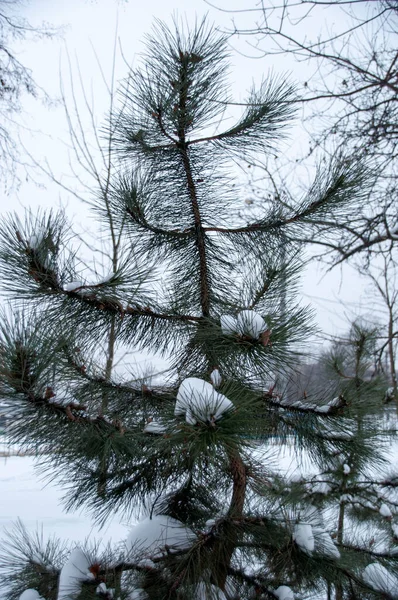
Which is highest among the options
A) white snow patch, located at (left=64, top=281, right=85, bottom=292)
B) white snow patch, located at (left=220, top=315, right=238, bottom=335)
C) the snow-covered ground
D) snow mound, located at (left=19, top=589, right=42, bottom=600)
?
white snow patch, located at (left=64, top=281, right=85, bottom=292)

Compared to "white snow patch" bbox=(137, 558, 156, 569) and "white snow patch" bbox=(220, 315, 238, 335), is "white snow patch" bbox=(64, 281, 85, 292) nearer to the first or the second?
"white snow patch" bbox=(220, 315, 238, 335)

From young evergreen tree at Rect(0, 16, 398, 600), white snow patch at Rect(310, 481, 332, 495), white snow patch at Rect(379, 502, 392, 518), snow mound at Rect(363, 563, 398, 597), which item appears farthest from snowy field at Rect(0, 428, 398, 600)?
young evergreen tree at Rect(0, 16, 398, 600)

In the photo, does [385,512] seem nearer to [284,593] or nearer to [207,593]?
[284,593]

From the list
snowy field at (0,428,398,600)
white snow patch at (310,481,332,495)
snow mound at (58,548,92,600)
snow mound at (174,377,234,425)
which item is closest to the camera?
snow mound at (174,377,234,425)

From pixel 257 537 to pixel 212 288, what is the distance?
0.78 meters

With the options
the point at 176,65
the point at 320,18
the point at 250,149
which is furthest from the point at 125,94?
the point at 320,18

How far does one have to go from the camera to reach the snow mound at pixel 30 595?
134 centimetres

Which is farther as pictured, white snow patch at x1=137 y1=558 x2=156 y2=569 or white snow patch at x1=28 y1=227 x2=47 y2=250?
white snow patch at x1=137 y1=558 x2=156 y2=569

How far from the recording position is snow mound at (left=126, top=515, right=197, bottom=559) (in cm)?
132

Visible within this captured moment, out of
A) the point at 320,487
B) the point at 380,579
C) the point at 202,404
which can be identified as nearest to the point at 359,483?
the point at 320,487

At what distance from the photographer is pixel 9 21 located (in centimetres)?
359

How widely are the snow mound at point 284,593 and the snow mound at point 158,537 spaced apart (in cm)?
28

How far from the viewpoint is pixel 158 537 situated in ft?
4.66

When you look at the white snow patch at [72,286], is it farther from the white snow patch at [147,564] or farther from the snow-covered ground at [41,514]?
the snow-covered ground at [41,514]
